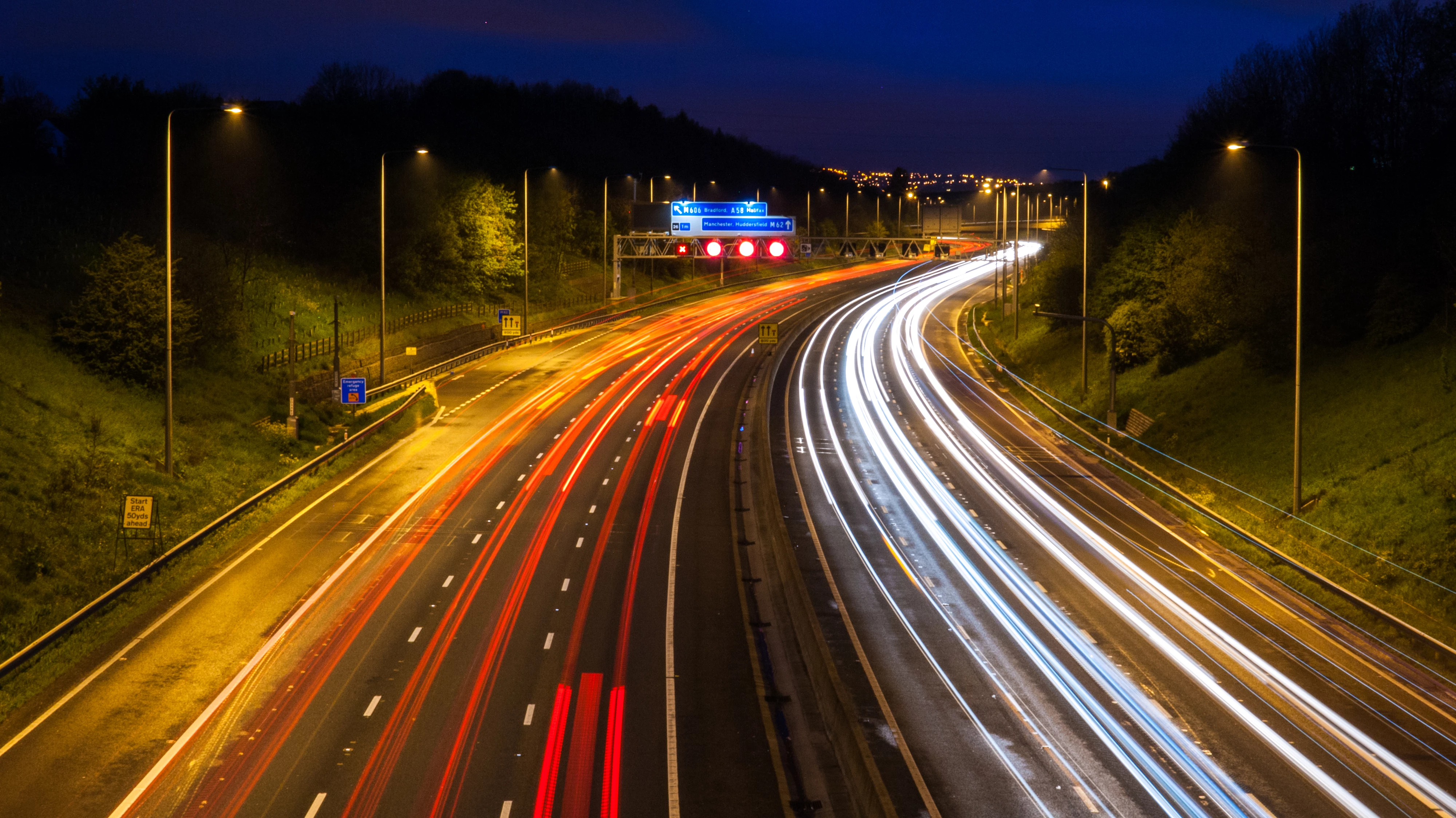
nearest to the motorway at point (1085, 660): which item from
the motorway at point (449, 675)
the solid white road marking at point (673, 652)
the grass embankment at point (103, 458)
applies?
the motorway at point (449, 675)

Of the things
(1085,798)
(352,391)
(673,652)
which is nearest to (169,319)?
(352,391)

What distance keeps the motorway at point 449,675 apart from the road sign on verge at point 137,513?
2195 millimetres

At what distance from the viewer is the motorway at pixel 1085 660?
16.0m

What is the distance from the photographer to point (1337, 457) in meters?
33.3

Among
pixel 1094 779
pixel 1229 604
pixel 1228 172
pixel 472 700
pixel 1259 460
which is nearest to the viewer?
pixel 1094 779

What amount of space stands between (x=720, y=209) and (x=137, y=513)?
50774 mm

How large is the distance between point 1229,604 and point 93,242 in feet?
159

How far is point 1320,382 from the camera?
130 feet

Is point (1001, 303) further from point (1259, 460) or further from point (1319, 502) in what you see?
point (1319, 502)

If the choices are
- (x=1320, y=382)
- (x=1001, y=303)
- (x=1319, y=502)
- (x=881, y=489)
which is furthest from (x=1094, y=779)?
(x=1001, y=303)

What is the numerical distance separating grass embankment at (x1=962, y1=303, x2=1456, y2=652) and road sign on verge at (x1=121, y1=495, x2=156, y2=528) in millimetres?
26834

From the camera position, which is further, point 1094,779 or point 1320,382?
point 1320,382

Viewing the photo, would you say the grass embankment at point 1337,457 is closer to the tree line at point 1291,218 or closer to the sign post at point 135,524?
the tree line at point 1291,218

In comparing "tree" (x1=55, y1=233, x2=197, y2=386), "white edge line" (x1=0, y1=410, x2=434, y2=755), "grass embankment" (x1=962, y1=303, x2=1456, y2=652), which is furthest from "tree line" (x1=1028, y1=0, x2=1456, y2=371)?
"tree" (x1=55, y1=233, x2=197, y2=386)
